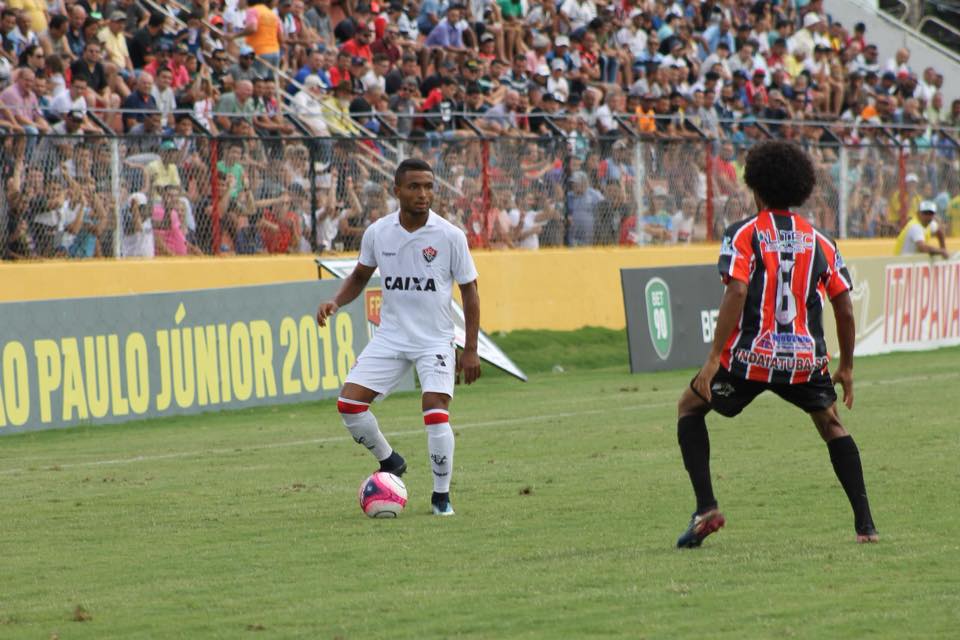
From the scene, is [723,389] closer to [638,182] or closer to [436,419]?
[436,419]

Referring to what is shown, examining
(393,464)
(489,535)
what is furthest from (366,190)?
(489,535)

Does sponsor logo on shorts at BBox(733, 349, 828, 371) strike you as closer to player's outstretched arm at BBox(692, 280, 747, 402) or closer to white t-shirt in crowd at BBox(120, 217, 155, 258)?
player's outstretched arm at BBox(692, 280, 747, 402)

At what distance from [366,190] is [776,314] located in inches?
544

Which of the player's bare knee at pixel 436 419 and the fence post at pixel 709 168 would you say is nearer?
the player's bare knee at pixel 436 419

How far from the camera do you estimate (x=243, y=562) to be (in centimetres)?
799

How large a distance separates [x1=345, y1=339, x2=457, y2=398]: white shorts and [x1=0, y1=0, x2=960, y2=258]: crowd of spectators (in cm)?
907

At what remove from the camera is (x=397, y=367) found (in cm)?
973

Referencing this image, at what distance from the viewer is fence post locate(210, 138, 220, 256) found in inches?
765

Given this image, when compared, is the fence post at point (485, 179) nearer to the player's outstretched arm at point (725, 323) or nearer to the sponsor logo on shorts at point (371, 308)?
the sponsor logo on shorts at point (371, 308)

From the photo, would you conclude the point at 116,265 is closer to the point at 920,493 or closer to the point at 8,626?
the point at 920,493

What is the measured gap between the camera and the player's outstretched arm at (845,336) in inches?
304

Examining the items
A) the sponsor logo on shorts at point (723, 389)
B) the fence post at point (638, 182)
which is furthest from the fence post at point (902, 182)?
the sponsor logo on shorts at point (723, 389)

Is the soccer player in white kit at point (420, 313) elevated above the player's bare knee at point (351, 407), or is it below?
above

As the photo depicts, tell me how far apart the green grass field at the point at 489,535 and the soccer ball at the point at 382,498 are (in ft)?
0.41
